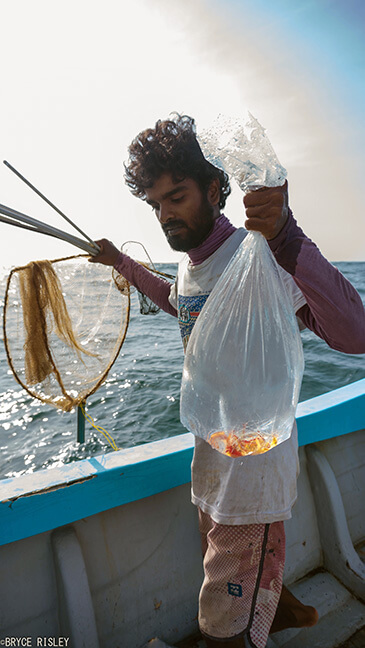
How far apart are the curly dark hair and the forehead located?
0.01 meters

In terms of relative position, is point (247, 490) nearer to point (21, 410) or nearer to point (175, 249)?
point (175, 249)

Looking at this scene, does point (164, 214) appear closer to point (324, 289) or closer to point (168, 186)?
point (168, 186)

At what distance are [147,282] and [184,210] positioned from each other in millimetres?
634

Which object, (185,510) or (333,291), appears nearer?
(333,291)

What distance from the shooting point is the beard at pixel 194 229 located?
1.47 m

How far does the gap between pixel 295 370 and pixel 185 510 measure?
3.80 ft

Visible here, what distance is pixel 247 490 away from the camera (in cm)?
129

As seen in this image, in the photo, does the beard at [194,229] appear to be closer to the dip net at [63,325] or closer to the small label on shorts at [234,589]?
the dip net at [63,325]

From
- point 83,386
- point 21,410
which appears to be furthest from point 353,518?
point 21,410

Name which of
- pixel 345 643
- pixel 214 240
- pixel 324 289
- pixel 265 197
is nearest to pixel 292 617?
pixel 345 643

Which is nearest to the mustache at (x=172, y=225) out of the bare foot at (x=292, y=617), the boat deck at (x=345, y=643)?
the bare foot at (x=292, y=617)

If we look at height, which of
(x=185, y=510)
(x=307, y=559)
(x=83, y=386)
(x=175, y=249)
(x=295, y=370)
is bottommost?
(x=307, y=559)

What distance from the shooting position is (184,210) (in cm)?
147

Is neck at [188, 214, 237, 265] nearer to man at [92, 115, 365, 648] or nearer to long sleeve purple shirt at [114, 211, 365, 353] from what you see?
man at [92, 115, 365, 648]
